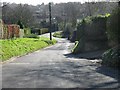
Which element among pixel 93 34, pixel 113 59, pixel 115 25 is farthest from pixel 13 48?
pixel 113 59

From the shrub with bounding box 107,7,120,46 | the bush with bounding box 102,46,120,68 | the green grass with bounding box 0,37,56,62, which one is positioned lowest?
the green grass with bounding box 0,37,56,62

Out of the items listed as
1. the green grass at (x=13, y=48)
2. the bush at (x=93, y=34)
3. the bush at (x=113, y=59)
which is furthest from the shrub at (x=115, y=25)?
the bush at (x=93, y=34)

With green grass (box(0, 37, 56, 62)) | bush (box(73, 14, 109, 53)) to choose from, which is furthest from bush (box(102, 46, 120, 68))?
bush (box(73, 14, 109, 53))

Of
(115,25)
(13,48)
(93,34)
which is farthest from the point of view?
(93,34)

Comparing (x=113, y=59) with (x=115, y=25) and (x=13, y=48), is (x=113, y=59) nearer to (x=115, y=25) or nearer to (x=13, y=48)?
(x=115, y=25)

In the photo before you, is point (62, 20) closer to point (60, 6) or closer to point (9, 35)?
point (60, 6)

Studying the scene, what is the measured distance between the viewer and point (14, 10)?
287 ft

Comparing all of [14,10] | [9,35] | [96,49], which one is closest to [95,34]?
[96,49]

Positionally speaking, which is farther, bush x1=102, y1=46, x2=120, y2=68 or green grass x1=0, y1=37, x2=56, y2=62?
green grass x1=0, y1=37, x2=56, y2=62

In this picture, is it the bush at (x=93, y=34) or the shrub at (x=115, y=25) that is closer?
the shrub at (x=115, y=25)

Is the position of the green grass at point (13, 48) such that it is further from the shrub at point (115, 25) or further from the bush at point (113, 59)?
the shrub at point (115, 25)

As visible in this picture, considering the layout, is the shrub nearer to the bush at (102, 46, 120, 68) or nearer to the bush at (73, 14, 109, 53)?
the bush at (102, 46, 120, 68)

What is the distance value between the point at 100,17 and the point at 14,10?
54294mm

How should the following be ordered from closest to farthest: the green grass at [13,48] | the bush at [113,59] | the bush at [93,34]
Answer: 1. the bush at [113,59]
2. the green grass at [13,48]
3. the bush at [93,34]
